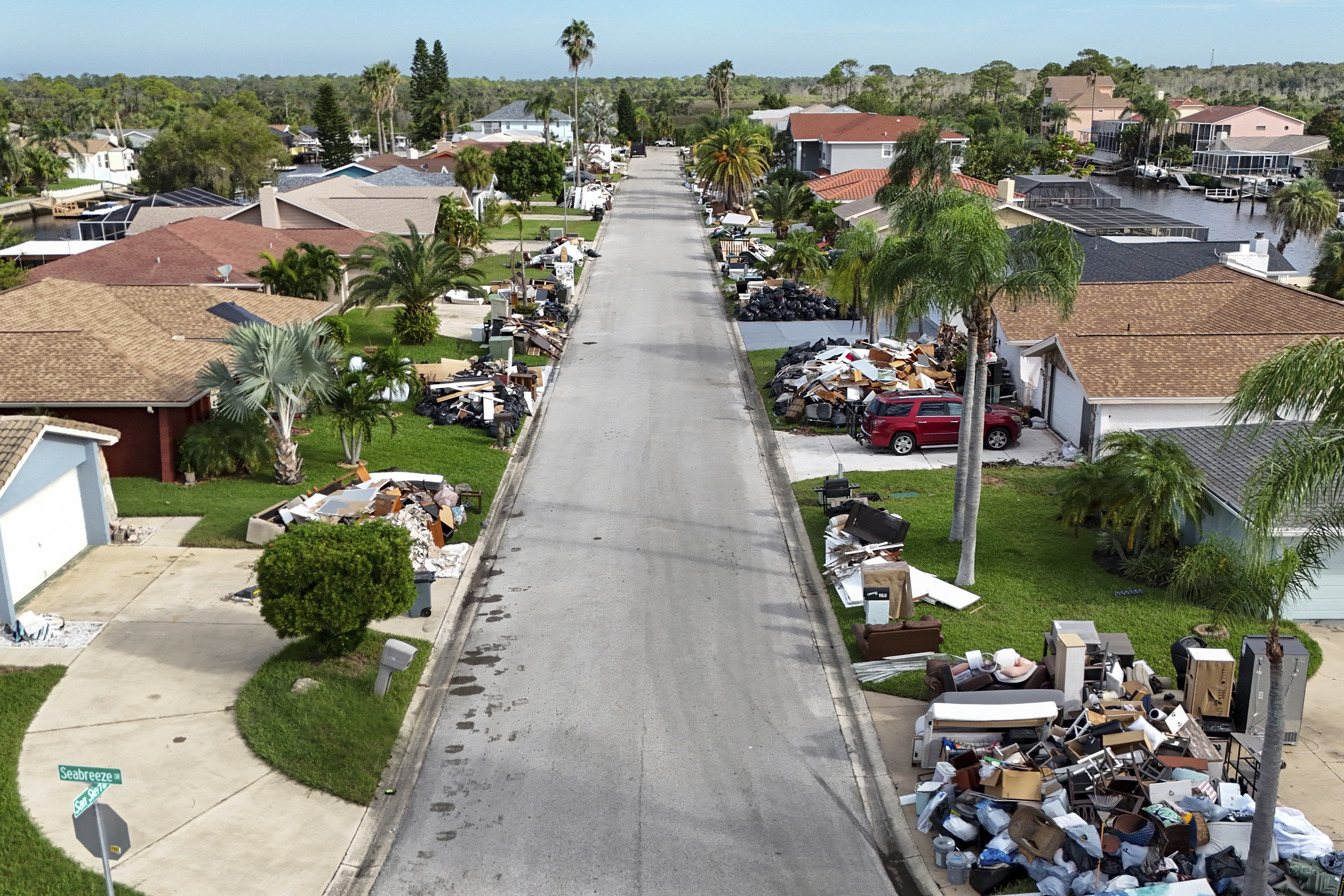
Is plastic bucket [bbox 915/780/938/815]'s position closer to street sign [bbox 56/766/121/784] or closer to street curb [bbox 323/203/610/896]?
street curb [bbox 323/203/610/896]

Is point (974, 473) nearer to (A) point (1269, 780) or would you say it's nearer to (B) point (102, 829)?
(A) point (1269, 780)

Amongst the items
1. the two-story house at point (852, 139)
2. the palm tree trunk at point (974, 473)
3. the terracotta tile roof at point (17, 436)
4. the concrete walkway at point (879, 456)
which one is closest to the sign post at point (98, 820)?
the terracotta tile roof at point (17, 436)

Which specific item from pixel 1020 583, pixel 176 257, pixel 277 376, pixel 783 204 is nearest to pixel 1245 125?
pixel 783 204

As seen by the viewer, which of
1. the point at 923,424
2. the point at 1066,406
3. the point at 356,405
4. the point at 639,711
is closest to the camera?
the point at 639,711

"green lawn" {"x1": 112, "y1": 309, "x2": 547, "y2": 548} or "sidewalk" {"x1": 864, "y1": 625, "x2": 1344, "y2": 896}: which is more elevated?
"green lawn" {"x1": 112, "y1": 309, "x2": 547, "y2": 548}

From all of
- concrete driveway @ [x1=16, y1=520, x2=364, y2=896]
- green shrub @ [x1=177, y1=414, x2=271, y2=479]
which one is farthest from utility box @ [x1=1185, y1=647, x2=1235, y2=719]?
green shrub @ [x1=177, y1=414, x2=271, y2=479]

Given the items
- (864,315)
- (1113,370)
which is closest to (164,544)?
(1113,370)
